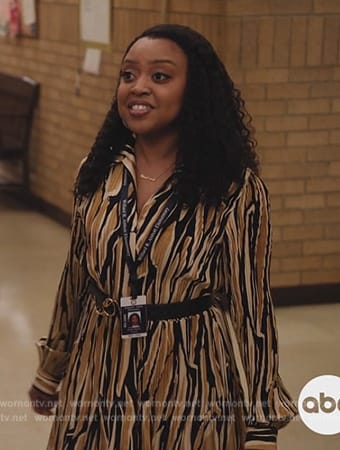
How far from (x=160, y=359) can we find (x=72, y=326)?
0.93ft

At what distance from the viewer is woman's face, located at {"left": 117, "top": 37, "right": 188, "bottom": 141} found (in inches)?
71.2

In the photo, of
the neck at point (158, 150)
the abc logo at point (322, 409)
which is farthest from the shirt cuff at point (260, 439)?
the abc logo at point (322, 409)

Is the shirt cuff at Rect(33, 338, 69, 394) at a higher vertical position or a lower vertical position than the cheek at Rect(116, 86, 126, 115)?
lower

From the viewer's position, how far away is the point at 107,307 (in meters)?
1.84

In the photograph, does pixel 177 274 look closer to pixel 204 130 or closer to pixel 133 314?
pixel 133 314

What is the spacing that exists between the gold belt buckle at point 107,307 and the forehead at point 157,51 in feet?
1.53

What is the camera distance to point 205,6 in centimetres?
522

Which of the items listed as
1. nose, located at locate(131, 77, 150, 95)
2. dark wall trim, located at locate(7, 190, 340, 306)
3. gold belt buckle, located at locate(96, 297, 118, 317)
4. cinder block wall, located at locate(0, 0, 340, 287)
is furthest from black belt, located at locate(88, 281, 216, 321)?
dark wall trim, located at locate(7, 190, 340, 306)

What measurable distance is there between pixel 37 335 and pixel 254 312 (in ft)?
10.6

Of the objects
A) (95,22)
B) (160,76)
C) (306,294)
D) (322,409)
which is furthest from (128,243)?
(95,22)

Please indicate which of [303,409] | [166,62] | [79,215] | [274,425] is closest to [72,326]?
[79,215]

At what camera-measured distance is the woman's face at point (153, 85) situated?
5.93 feet

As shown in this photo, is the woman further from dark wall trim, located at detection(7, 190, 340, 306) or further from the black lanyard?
dark wall trim, located at detection(7, 190, 340, 306)

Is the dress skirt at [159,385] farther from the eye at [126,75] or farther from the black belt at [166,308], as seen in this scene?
the eye at [126,75]
